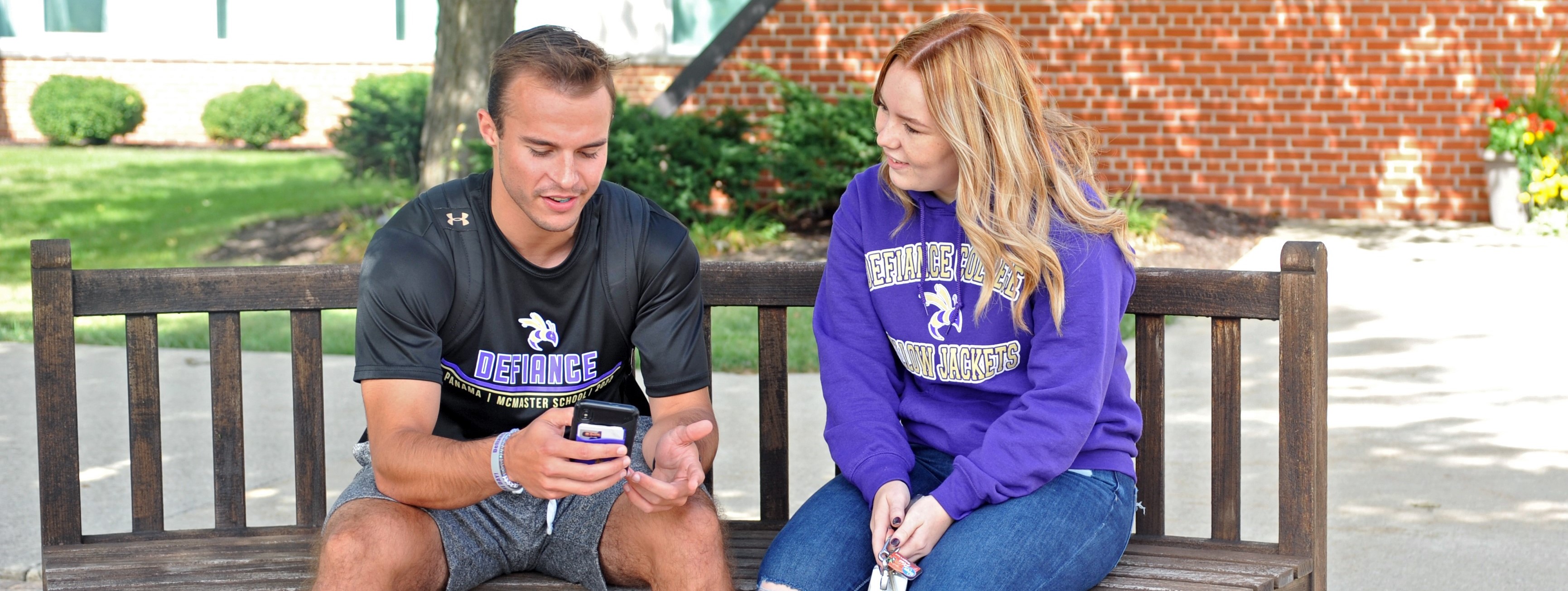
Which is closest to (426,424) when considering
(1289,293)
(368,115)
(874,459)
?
(874,459)

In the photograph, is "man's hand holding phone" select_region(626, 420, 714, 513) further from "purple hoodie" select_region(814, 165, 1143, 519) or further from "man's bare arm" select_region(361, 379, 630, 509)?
"purple hoodie" select_region(814, 165, 1143, 519)

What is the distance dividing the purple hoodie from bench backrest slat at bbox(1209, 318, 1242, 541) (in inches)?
7.1

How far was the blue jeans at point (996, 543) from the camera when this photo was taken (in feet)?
8.02

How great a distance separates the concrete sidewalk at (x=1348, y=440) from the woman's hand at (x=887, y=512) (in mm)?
1948

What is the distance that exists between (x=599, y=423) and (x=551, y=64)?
707 millimetres

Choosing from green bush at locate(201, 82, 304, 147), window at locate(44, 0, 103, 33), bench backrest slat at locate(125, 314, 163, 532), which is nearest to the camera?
bench backrest slat at locate(125, 314, 163, 532)

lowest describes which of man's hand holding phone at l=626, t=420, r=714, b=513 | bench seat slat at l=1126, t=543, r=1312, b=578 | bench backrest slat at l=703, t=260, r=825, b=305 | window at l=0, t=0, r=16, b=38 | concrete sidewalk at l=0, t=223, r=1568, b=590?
concrete sidewalk at l=0, t=223, r=1568, b=590

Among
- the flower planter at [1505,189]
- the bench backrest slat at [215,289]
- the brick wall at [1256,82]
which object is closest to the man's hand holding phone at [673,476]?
the bench backrest slat at [215,289]

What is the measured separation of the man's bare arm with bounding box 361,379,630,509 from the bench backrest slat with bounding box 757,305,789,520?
2.57ft

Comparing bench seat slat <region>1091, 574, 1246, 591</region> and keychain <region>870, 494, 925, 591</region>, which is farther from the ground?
keychain <region>870, 494, 925, 591</region>

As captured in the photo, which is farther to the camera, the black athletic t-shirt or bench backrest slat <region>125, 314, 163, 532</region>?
bench backrest slat <region>125, 314, 163, 532</region>

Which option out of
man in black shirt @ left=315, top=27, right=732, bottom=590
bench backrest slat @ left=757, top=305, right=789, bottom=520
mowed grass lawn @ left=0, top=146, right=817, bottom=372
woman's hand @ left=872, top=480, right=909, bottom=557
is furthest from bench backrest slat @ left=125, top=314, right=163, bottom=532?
mowed grass lawn @ left=0, top=146, right=817, bottom=372

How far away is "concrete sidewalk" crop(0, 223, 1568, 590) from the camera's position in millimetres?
Result: 4270

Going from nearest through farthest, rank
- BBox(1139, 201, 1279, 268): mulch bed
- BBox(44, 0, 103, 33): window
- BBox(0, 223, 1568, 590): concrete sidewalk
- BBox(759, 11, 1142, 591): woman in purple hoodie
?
1. BBox(759, 11, 1142, 591): woman in purple hoodie
2. BBox(0, 223, 1568, 590): concrete sidewalk
3. BBox(1139, 201, 1279, 268): mulch bed
4. BBox(44, 0, 103, 33): window
